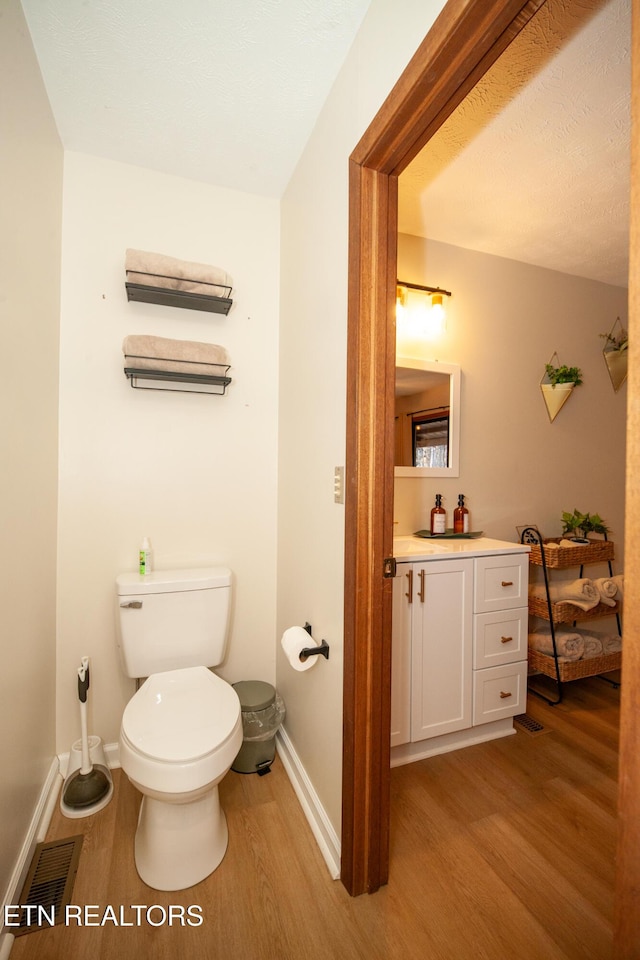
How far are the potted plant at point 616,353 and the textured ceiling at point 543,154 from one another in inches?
19.0

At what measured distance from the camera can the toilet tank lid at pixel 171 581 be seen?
1663mm

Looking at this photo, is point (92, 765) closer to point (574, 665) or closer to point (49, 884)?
point (49, 884)

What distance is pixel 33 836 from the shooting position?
4.56ft

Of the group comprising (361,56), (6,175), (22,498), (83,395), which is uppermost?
(361,56)

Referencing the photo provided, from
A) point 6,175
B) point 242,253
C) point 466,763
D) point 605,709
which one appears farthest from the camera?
point 605,709

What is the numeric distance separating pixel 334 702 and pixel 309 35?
2.05 m

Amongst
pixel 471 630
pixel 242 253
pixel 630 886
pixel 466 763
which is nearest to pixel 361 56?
pixel 242 253

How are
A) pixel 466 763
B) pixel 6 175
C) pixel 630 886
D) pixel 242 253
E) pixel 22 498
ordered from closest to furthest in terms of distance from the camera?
1. pixel 630 886
2. pixel 6 175
3. pixel 22 498
4. pixel 466 763
5. pixel 242 253

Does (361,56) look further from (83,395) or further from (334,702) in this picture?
(334,702)

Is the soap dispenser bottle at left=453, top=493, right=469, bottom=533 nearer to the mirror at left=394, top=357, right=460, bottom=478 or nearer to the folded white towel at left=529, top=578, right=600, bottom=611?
the mirror at left=394, top=357, right=460, bottom=478

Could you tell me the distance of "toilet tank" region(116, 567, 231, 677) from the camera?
166 centimetres

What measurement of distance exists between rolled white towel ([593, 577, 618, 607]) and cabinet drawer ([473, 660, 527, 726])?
2.19 ft

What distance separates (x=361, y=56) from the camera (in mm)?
1229

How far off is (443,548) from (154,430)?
139 cm
